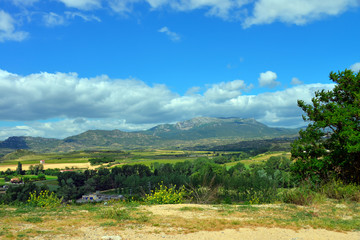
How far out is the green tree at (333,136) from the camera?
17766 millimetres

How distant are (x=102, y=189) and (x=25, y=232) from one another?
113m

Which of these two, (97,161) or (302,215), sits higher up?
(302,215)

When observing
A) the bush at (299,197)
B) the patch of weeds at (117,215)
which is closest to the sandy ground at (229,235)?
the patch of weeds at (117,215)

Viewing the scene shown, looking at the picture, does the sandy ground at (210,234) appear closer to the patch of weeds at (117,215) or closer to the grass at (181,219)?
the grass at (181,219)

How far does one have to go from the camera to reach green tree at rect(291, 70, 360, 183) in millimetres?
17766

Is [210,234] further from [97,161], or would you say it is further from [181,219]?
[97,161]

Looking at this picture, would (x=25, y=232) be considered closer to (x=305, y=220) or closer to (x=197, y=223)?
(x=197, y=223)

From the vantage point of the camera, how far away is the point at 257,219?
10.9m

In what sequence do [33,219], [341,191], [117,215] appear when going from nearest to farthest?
1. [33,219]
2. [117,215]
3. [341,191]

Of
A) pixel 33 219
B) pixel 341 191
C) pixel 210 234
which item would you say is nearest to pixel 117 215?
pixel 33 219

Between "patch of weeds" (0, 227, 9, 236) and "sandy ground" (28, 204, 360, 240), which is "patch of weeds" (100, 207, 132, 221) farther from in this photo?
"patch of weeds" (0, 227, 9, 236)

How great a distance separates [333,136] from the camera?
19.2m

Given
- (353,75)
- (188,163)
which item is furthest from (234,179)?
(353,75)

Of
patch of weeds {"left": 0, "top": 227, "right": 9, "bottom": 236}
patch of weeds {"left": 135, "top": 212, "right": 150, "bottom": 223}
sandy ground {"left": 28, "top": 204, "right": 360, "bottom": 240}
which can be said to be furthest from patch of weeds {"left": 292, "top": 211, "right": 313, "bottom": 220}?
patch of weeds {"left": 0, "top": 227, "right": 9, "bottom": 236}
